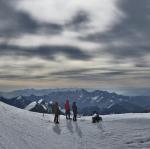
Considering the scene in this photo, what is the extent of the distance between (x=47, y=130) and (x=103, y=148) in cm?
670

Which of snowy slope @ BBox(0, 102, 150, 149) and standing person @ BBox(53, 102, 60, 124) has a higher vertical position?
standing person @ BBox(53, 102, 60, 124)

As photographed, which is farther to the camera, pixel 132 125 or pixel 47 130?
pixel 132 125

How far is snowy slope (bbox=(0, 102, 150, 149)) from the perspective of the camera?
27.0 m

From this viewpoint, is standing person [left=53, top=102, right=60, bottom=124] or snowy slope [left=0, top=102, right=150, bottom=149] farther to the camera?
standing person [left=53, top=102, right=60, bottom=124]

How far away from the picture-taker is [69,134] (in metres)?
31.7

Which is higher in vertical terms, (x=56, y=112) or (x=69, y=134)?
(x=56, y=112)

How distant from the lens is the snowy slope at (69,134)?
2702 cm

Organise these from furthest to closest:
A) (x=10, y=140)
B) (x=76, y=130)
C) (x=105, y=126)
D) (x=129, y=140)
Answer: (x=105, y=126) → (x=76, y=130) → (x=129, y=140) → (x=10, y=140)

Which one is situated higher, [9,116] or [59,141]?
[9,116]

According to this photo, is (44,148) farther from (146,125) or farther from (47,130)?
(146,125)

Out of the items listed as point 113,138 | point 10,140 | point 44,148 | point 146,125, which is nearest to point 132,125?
point 146,125

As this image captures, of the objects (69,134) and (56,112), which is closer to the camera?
(69,134)

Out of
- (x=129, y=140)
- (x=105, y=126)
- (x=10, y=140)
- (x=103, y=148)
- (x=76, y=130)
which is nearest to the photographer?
(x=10, y=140)

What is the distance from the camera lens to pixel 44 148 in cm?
2634
